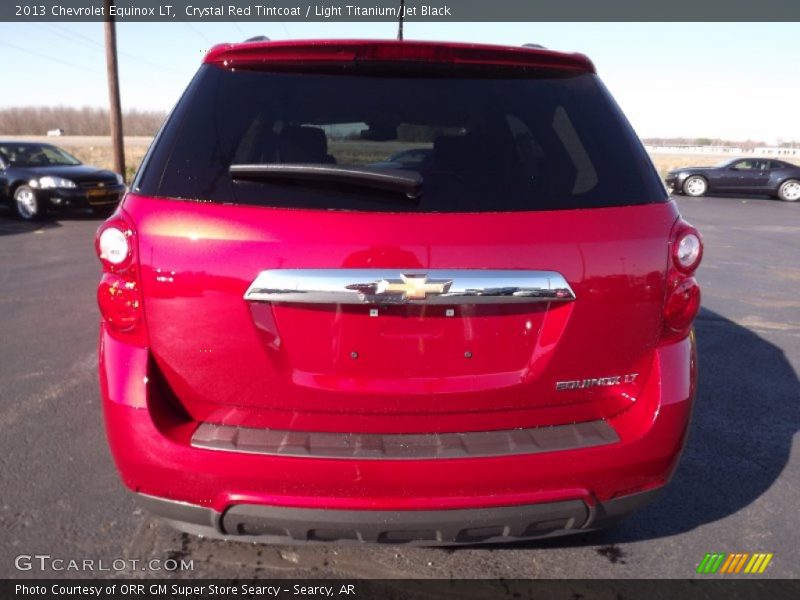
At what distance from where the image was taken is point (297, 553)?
101 inches

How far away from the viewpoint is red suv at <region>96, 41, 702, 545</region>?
190 centimetres

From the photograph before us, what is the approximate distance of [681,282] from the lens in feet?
6.91

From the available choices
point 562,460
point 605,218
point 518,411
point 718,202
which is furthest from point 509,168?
point 718,202

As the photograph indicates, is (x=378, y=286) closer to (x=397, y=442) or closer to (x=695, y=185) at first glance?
(x=397, y=442)

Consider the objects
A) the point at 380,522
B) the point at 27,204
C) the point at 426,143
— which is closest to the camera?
the point at 380,522

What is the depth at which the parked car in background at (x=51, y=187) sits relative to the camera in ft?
40.9

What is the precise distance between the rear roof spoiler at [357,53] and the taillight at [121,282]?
652 mm

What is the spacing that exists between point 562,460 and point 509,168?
92 cm

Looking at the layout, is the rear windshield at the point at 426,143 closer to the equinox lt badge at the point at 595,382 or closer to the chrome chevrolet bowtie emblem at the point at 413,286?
the chrome chevrolet bowtie emblem at the point at 413,286

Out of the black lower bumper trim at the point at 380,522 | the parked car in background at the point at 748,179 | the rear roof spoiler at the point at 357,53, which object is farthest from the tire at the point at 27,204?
the parked car in background at the point at 748,179

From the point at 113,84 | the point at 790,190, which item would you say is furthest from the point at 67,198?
the point at 790,190

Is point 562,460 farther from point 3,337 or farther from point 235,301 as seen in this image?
point 3,337

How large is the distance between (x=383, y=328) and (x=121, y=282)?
0.82m

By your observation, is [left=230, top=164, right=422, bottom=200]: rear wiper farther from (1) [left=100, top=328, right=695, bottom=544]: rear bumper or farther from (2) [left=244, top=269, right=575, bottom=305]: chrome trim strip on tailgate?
(1) [left=100, top=328, right=695, bottom=544]: rear bumper
